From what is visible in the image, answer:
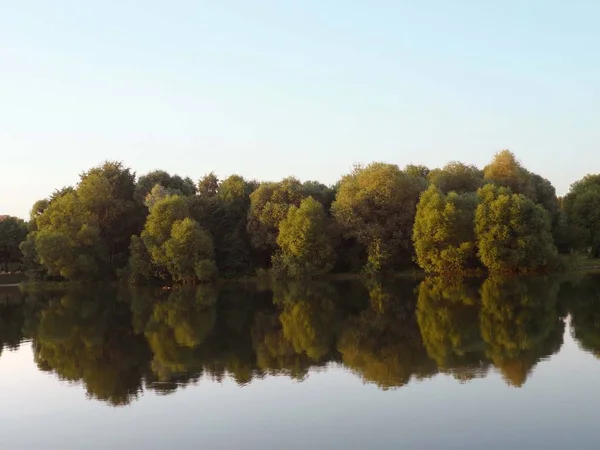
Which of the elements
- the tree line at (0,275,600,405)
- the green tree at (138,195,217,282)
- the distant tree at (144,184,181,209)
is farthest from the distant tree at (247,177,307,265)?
the tree line at (0,275,600,405)

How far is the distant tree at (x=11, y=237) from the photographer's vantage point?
92.9 meters

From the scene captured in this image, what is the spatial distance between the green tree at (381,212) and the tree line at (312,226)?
0.43 feet

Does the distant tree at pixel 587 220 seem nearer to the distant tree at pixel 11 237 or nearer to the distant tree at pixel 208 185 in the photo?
the distant tree at pixel 208 185

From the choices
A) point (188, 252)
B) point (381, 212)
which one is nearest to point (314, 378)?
point (188, 252)

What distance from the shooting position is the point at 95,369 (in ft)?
78.6

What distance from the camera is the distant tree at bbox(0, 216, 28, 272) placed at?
305ft

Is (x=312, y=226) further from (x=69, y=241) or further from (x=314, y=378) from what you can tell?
(x=314, y=378)

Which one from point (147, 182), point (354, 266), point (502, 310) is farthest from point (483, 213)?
point (147, 182)

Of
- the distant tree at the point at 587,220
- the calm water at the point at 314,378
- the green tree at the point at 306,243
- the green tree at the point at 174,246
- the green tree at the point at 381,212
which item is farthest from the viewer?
the distant tree at the point at 587,220

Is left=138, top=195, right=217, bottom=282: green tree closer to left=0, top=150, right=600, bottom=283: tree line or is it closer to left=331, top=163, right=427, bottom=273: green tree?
left=0, top=150, right=600, bottom=283: tree line

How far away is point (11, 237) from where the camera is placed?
306 ft

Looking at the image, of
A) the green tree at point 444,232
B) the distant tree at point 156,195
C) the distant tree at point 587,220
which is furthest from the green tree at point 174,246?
the distant tree at point 587,220

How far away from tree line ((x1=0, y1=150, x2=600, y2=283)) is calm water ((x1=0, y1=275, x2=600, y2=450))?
1060 inches

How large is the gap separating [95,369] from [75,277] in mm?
54573
